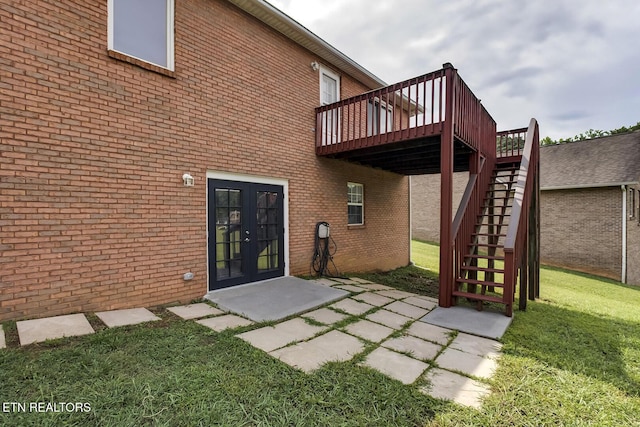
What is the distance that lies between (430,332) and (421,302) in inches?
56.3

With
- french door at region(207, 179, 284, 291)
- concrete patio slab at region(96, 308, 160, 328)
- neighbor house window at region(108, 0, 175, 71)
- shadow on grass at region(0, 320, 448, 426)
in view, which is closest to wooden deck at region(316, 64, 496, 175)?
french door at region(207, 179, 284, 291)

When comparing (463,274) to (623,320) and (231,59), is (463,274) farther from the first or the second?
(231,59)

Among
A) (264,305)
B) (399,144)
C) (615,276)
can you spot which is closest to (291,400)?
(264,305)

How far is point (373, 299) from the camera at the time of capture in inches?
192

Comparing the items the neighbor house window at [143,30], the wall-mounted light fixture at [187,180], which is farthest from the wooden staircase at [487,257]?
the neighbor house window at [143,30]

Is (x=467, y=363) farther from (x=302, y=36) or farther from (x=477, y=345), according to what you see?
(x=302, y=36)

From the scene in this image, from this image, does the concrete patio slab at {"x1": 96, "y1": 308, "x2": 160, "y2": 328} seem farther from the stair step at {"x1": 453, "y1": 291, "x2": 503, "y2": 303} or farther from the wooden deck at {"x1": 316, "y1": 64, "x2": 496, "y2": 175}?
the wooden deck at {"x1": 316, "y1": 64, "x2": 496, "y2": 175}

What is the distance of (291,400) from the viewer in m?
2.06

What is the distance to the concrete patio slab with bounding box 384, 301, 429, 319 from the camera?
13.8ft

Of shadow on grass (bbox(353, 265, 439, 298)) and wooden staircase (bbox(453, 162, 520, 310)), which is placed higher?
wooden staircase (bbox(453, 162, 520, 310))

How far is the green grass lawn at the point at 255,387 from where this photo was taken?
1.87 m

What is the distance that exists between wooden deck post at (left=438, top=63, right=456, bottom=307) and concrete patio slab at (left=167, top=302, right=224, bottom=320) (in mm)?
3483

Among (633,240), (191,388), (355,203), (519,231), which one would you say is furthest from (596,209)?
(191,388)

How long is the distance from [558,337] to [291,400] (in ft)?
11.8
